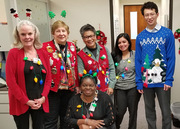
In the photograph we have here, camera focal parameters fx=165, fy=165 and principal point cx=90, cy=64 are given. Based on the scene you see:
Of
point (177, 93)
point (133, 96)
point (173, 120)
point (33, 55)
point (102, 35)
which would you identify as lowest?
point (173, 120)

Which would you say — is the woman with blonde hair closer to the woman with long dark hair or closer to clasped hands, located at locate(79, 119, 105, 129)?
clasped hands, located at locate(79, 119, 105, 129)

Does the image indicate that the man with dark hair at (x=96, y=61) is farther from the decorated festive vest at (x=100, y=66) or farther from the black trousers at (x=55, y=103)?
the black trousers at (x=55, y=103)

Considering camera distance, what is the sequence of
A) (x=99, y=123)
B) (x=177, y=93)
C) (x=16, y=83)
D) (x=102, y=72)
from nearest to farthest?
1. (x=16, y=83)
2. (x=99, y=123)
3. (x=102, y=72)
4. (x=177, y=93)

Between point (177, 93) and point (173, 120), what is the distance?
538 mm

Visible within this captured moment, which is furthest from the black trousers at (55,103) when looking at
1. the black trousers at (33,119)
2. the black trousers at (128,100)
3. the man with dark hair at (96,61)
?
the black trousers at (128,100)

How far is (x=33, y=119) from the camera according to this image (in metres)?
1.54

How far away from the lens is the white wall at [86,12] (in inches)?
107

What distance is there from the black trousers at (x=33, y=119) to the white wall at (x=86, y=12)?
170cm

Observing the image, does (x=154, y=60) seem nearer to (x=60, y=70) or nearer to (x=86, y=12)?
(x=60, y=70)

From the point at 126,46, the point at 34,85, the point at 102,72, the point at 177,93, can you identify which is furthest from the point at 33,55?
the point at 177,93

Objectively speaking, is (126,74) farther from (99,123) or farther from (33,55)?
(33,55)

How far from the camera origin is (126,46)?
188 cm

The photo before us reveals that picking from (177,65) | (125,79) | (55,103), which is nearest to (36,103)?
(55,103)

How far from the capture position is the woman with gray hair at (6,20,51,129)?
54.0 inches
